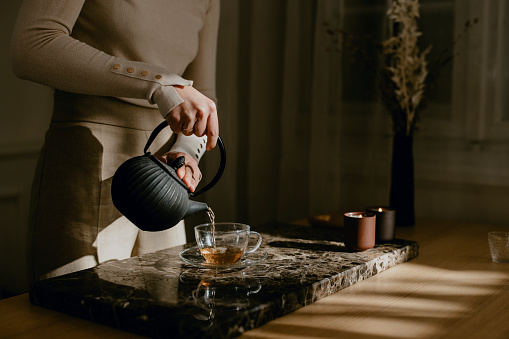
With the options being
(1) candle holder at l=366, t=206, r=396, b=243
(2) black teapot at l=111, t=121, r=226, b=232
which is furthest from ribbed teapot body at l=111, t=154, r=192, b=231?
(1) candle holder at l=366, t=206, r=396, b=243

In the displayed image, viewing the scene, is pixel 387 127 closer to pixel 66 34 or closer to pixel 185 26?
Answer: pixel 185 26

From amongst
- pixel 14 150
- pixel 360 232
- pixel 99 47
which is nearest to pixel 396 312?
pixel 360 232

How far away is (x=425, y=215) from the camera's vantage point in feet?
7.13

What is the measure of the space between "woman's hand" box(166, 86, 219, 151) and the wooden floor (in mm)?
429

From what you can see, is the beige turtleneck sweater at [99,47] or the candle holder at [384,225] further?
the candle holder at [384,225]

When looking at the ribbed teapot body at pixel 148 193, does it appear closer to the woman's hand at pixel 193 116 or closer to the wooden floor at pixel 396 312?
the woman's hand at pixel 193 116

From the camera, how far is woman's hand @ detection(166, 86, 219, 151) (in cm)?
121

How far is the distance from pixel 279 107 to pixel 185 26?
1.07m

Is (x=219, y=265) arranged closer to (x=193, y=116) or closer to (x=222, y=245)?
(x=222, y=245)

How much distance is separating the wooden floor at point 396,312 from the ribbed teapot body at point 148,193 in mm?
221

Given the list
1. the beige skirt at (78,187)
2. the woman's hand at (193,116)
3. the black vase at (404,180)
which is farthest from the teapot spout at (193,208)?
the black vase at (404,180)

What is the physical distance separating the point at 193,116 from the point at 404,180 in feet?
3.06

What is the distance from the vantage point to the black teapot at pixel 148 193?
3.56 ft

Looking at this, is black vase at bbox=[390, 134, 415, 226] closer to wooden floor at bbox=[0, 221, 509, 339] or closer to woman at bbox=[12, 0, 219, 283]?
wooden floor at bbox=[0, 221, 509, 339]
